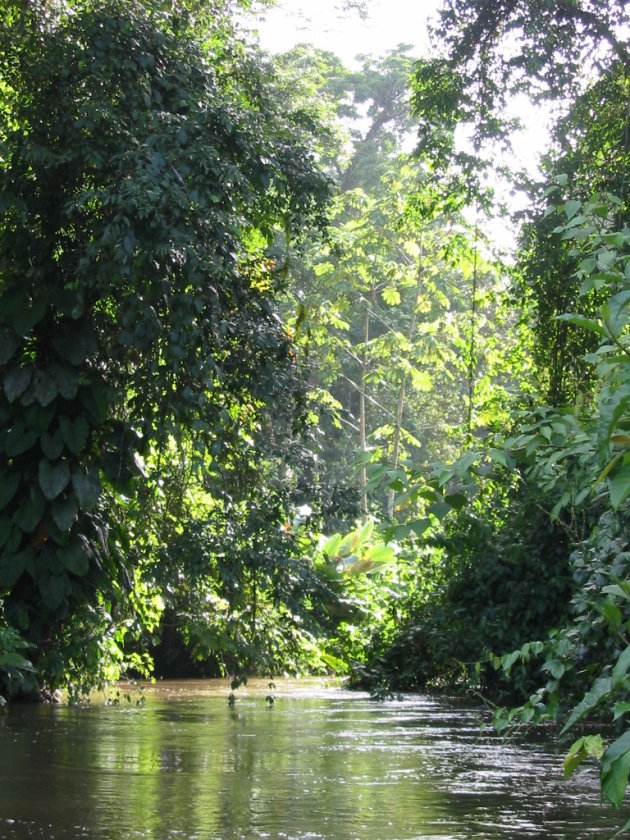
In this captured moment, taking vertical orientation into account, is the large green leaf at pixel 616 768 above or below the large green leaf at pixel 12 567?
below

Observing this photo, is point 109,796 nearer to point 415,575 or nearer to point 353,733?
point 353,733

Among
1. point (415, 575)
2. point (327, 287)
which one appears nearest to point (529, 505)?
point (415, 575)

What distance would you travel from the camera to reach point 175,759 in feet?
22.8

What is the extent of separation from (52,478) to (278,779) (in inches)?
102

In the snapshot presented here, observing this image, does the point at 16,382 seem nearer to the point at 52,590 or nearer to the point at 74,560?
the point at 74,560

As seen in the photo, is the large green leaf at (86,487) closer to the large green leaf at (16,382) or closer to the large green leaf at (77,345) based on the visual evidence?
the large green leaf at (16,382)

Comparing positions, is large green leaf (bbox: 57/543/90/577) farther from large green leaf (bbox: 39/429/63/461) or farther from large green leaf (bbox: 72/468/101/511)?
large green leaf (bbox: 39/429/63/461)

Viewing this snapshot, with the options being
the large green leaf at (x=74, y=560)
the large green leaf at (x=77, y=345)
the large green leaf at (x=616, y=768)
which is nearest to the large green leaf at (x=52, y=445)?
the large green leaf at (x=77, y=345)

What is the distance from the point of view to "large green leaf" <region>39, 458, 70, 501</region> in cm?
755

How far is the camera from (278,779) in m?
6.21

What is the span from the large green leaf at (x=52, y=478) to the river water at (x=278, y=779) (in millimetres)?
A: 1648

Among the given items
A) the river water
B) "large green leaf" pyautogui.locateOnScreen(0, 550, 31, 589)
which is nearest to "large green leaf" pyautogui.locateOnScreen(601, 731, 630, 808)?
the river water

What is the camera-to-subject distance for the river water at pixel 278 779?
16.0 ft

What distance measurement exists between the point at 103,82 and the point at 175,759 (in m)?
4.17
